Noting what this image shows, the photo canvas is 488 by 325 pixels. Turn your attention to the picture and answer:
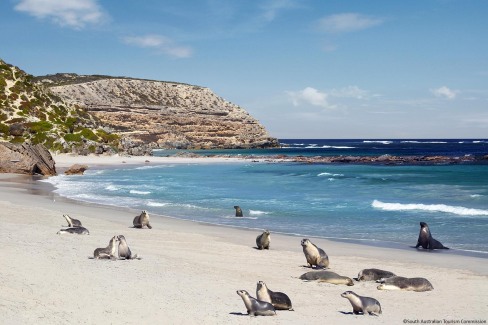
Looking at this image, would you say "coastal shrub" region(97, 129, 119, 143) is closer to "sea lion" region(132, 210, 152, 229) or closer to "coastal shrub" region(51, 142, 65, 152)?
"coastal shrub" region(51, 142, 65, 152)

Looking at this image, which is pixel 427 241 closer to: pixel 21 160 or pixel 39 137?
pixel 21 160

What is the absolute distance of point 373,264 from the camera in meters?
11.5

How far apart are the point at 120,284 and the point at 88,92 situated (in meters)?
134

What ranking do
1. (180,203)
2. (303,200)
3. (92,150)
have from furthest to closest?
(92,150)
(303,200)
(180,203)

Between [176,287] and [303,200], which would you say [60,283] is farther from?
[303,200]

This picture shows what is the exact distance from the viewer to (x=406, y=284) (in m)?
9.29

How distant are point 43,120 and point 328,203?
1848 inches

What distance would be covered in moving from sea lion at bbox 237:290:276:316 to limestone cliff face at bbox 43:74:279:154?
107 metres

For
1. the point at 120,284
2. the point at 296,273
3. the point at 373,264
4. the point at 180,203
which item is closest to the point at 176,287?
the point at 120,284

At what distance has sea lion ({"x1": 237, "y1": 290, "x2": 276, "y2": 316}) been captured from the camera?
286 inches

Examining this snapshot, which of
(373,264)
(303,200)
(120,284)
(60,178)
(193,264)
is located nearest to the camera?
(120,284)

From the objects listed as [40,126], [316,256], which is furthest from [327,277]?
[40,126]

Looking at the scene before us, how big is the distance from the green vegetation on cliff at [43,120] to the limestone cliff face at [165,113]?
1608 inches

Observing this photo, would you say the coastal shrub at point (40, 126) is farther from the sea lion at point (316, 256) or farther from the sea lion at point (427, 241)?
the sea lion at point (316, 256)
